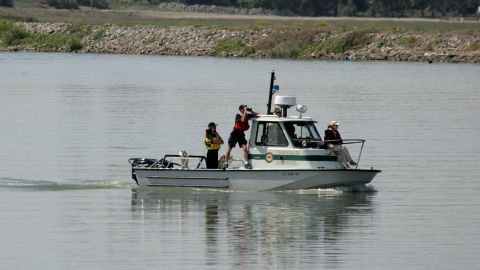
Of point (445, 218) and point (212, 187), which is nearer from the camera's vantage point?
point (445, 218)

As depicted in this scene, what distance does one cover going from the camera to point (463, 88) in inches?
2940

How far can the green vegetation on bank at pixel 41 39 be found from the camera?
124 metres

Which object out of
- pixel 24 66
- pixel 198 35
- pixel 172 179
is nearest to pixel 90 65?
pixel 24 66

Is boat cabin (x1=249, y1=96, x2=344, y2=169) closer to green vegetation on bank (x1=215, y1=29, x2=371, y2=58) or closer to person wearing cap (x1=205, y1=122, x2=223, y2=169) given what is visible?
person wearing cap (x1=205, y1=122, x2=223, y2=169)

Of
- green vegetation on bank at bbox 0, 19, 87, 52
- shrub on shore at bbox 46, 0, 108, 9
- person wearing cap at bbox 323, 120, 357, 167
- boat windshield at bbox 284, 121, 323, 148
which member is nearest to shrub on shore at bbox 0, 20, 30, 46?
green vegetation on bank at bbox 0, 19, 87, 52

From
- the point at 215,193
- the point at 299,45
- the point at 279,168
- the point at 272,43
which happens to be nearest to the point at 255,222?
the point at 279,168

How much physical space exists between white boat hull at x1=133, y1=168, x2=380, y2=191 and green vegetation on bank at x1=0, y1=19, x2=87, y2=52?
9009 cm

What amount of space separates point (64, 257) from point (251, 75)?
194 feet

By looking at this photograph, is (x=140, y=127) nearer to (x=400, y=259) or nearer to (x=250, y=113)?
(x=250, y=113)

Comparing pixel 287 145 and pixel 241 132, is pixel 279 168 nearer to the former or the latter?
pixel 287 145

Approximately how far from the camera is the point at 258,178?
33906 mm

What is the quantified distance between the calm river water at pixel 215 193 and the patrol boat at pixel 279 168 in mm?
351

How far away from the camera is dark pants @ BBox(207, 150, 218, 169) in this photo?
34094mm

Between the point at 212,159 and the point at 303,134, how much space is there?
2243mm
